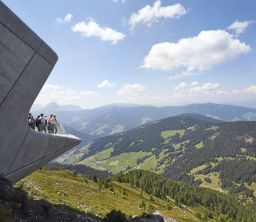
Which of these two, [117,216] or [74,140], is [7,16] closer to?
[74,140]

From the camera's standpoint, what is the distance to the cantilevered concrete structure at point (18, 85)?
2011 cm

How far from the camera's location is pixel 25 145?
2448 cm

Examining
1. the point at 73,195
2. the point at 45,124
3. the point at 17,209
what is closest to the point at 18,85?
the point at 17,209

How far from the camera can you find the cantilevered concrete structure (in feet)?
66.0

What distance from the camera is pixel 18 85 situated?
71.1 feet

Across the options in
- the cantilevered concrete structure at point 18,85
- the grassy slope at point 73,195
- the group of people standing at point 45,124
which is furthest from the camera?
the grassy slope at point 73,195

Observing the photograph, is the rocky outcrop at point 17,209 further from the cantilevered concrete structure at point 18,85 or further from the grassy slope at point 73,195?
the grassy slope at point 73,195

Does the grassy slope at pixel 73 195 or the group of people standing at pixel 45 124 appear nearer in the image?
the group of people standing at pixel 45 124

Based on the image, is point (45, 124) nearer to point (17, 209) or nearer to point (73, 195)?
point (17, 209)

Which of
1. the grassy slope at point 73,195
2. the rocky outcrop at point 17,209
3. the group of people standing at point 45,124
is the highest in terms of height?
the group of people standing at point 45,124

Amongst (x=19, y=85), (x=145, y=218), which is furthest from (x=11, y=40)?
(x=145, y=218)

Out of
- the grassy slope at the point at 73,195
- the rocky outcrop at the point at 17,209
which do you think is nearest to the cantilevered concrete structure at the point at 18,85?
the rocky outcrop at the point at 17,209

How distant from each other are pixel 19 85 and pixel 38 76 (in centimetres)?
168

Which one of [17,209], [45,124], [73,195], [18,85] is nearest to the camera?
[18,85]
